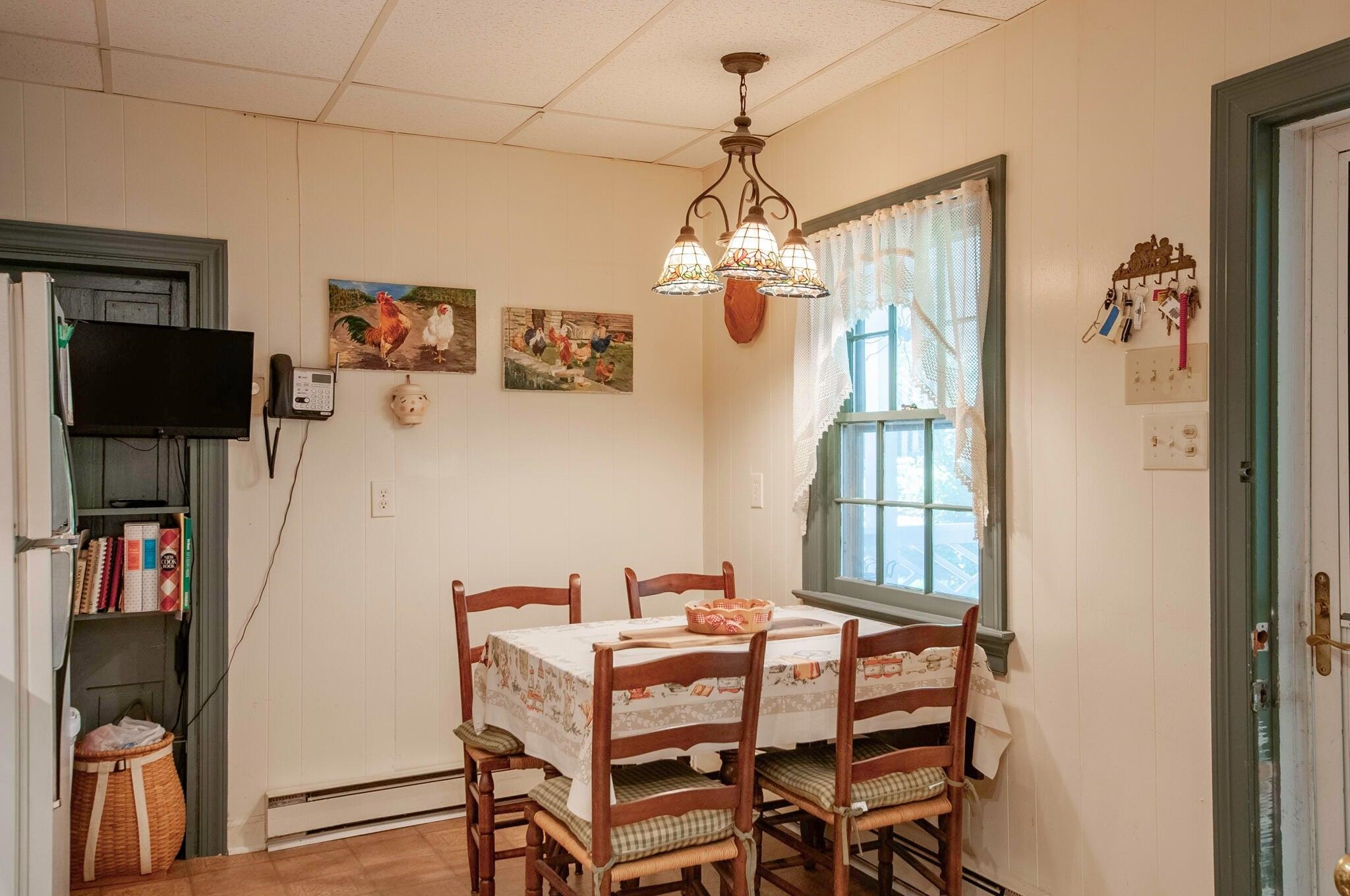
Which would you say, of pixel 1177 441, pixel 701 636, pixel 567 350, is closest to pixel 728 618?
pixel 701 636

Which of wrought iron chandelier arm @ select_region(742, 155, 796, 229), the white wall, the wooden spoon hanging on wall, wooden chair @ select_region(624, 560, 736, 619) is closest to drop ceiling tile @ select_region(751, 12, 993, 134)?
Result: wrought iron chandelier arm @ select_region(742, 155, 796, 229)

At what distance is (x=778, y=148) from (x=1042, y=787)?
2.37 meters

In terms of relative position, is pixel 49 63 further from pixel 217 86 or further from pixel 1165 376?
pixel 1165 376

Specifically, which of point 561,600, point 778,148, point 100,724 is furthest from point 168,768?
point 778,148

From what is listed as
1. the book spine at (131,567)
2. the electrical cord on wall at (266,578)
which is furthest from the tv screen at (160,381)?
the book spine at (131,567)

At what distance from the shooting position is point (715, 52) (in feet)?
10.00

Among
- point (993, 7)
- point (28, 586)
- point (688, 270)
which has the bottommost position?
point (28, 586)

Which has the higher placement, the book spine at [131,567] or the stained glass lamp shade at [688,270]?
the stained glass lamp shade at [688,270]

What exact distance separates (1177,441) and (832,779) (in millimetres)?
1156

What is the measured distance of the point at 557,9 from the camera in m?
2.76

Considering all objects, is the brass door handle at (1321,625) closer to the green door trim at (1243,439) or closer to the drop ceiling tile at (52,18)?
the green door trim at (1243,439)

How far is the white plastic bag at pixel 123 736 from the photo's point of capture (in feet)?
10.6

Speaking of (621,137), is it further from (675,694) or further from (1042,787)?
(1042,787)

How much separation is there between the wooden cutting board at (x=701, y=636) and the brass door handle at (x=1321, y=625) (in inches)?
46.1
